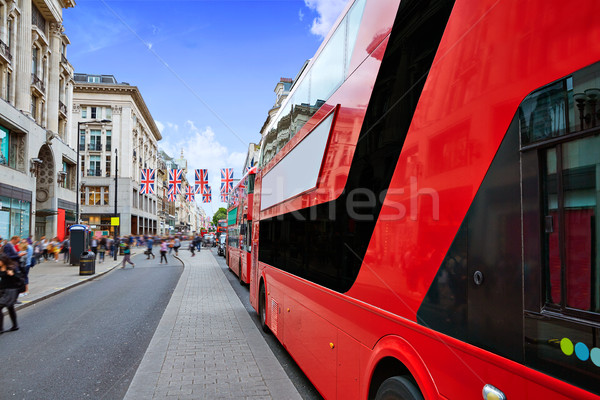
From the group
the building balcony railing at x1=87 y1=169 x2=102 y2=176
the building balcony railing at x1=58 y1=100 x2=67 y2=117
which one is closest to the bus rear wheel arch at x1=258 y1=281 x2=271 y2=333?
the building balcony railing at x1=58 y1=100 x2=67 y2=117

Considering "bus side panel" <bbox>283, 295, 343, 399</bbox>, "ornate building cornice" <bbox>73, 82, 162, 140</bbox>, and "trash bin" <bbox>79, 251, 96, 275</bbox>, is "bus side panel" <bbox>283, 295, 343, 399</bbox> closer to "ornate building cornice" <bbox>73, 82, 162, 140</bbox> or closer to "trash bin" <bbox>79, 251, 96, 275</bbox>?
"trash bin" <bbox>79, 251, 96, 275</bbox>

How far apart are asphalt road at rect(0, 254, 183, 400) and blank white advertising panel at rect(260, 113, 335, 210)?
130 inches

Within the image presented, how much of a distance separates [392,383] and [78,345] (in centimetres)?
664

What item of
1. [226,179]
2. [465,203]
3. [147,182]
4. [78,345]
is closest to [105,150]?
[147,182]

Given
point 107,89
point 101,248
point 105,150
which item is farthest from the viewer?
point 107,89

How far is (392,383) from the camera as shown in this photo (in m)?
2.68

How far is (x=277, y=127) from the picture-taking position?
7629 mm

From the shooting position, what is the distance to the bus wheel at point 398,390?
2.45m

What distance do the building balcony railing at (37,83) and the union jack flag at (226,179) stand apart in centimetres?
1371

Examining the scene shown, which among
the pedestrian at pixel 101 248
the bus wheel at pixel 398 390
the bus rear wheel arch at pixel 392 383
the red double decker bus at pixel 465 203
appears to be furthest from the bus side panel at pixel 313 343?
the pedestrian at pixel 101 248

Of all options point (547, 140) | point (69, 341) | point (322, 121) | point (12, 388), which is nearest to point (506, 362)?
point (547, 140)

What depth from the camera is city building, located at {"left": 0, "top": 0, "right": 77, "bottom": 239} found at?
78.4ft

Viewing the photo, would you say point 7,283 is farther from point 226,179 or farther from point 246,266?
point 226,179

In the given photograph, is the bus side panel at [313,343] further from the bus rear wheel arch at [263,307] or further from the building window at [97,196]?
the building window at [97,196]
